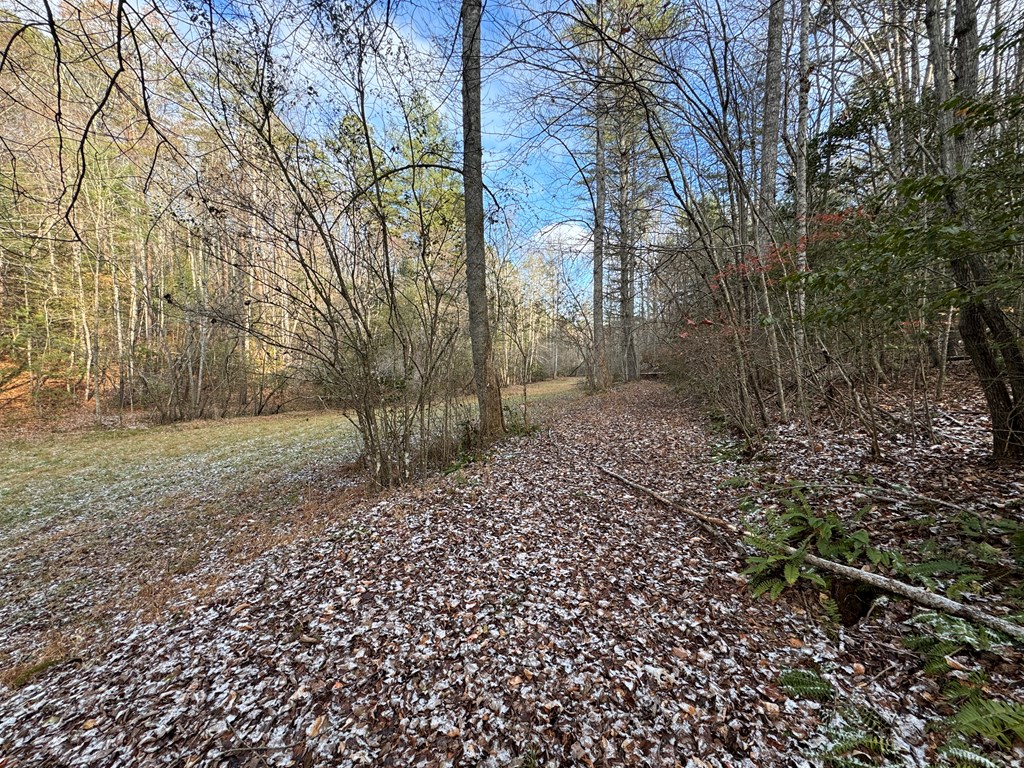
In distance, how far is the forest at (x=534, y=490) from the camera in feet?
6.00

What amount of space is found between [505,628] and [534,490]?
2174mm

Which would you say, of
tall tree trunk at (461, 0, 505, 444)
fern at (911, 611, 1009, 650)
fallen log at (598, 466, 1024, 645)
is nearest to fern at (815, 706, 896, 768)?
fern at (911, 611, 1009, 650)

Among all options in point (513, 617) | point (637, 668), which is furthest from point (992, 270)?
point (513, 617)

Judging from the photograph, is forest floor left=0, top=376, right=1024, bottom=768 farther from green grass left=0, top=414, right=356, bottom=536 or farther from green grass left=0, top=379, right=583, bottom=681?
green grass left=0, top=414, right=356, bottom=536

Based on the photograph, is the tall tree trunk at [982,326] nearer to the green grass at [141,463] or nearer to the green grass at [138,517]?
the green grass at [138,517]

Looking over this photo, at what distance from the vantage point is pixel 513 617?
253 centimetres

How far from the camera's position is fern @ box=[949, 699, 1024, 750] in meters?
1.42

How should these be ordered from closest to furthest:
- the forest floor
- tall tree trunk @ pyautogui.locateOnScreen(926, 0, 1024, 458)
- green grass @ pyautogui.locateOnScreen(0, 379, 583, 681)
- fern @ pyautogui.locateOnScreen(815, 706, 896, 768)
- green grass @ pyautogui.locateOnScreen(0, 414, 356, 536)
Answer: fern @ pyautogui.locateOnScreen(815, 706, 896, 768) → the forest floor → tall tree trunk @ pyautogui.locateOnScreen(926, 0, 1024, 458) → green grass @ pyautogui.locateOnScreen(0, 379, 583, 681) → green grass @ pyautogui.locateOnScreen(0, 414, 356, 536)

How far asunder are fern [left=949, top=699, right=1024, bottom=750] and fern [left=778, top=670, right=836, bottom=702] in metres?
0.41

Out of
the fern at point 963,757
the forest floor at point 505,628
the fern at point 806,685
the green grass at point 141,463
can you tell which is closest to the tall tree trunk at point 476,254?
the forest floor at point 505,628

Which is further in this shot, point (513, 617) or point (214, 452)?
point (214, 452)

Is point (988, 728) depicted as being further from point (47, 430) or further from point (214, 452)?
point (47, 430)

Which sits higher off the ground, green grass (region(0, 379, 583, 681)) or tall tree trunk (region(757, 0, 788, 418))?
tall tree trunk (region(757, 0, 788, 418))

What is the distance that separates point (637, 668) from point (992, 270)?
4.14 m
